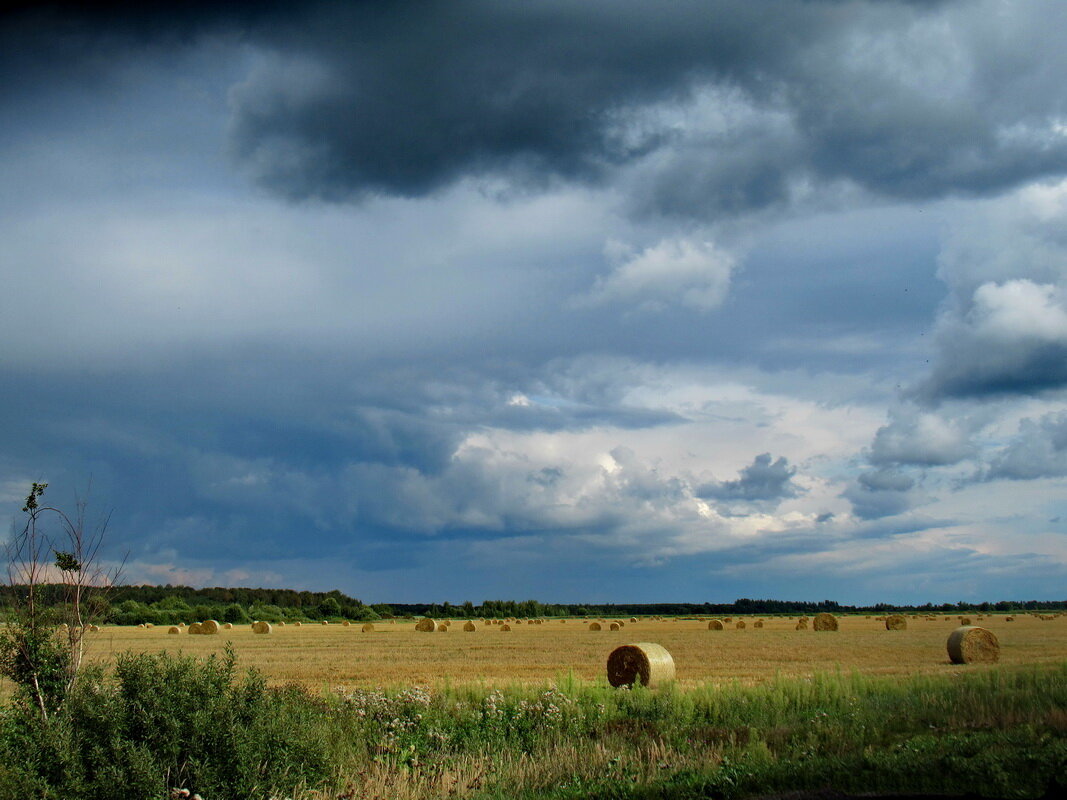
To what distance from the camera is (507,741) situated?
14.2 m

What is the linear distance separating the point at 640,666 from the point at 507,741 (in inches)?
381

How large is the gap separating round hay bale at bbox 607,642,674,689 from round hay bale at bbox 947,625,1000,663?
13055mm

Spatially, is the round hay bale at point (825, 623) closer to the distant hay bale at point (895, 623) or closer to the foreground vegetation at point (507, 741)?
the distant hay bale at point (895, 623)

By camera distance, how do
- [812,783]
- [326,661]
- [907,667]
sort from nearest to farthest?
1. [812,783]
2. [907,667]
3. [326,661]

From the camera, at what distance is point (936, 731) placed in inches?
494

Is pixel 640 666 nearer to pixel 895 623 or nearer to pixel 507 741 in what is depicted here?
pixel 507 741

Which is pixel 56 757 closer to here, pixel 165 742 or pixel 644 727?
pixel 165 742

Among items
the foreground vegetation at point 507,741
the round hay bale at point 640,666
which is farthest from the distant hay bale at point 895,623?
the foreground vegetation at point 507,741

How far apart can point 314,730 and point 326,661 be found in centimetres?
2160

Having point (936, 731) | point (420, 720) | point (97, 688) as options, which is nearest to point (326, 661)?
point (420, 720)

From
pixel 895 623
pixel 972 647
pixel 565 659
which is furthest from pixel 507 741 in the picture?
A: pixel 895 623

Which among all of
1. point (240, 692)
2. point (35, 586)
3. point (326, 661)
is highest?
point (35, 586)

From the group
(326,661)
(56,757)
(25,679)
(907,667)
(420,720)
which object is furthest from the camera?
(326,661)

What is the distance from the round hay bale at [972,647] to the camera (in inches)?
1182
